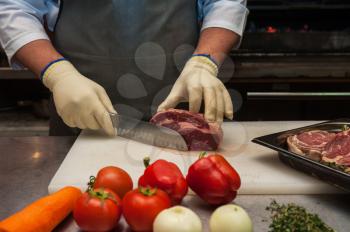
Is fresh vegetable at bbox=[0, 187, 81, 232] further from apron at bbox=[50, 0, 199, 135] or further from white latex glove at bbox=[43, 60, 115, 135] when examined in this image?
apron at bbox=[50, 0, 199, 135]

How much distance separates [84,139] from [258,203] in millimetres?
714

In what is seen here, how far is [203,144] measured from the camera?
4.91 feet

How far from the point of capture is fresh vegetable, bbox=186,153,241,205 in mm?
1069

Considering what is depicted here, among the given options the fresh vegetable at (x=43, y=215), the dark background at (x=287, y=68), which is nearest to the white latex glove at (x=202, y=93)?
the fresh vegetable at (x=43, y=215)

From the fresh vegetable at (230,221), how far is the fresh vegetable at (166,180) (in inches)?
6.7

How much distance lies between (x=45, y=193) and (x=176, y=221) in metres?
0.55

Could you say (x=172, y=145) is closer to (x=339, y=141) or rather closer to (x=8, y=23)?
(x=339, y=141)

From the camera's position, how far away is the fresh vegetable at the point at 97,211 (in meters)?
0.91

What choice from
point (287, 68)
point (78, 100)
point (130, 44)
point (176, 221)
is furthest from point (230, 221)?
point (287, 68)

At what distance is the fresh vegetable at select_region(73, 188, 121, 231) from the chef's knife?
58cm

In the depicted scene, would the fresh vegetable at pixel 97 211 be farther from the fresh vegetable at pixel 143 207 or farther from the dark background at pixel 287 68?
the dark background at pixel 287 68

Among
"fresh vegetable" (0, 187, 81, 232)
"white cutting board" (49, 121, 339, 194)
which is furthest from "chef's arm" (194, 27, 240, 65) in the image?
"fresh vegetable" (0, 187, 81, 232)

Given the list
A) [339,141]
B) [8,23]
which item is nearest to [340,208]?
[339,141]

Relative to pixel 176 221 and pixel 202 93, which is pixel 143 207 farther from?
pixel 202 93
